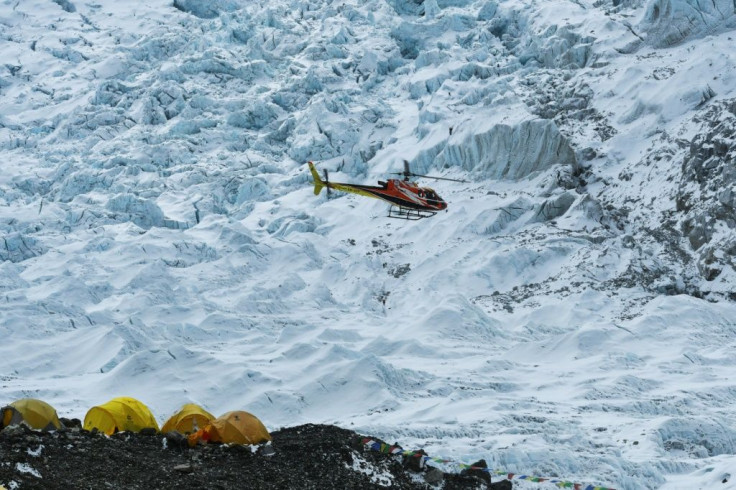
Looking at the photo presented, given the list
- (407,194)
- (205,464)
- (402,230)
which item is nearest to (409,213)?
(407,194)

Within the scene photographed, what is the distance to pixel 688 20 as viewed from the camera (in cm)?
3834

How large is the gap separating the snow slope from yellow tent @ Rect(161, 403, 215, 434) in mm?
3597

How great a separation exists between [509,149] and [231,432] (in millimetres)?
25403

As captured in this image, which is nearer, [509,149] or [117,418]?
[117,418]

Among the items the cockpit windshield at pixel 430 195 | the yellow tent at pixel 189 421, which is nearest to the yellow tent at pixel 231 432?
the yellow tent at pixel 189 421

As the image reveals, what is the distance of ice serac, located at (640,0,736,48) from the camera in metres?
37.9

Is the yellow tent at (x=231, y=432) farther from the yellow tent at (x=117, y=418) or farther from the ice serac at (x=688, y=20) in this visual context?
the ice serac at (x=688, y=20)

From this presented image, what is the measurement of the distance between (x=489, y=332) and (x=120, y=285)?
14887 mm

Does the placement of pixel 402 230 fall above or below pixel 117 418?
below

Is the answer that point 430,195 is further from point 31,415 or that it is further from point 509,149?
point 31,415

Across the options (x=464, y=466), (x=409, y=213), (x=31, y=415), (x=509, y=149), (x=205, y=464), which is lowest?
(x=409, y=213)

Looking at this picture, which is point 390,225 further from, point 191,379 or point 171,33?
point 171,33

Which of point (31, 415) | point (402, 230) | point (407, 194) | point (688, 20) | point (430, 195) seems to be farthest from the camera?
point (688, 20)

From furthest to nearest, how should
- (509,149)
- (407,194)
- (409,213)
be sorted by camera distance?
(509,149), (409,213), (407,194)
